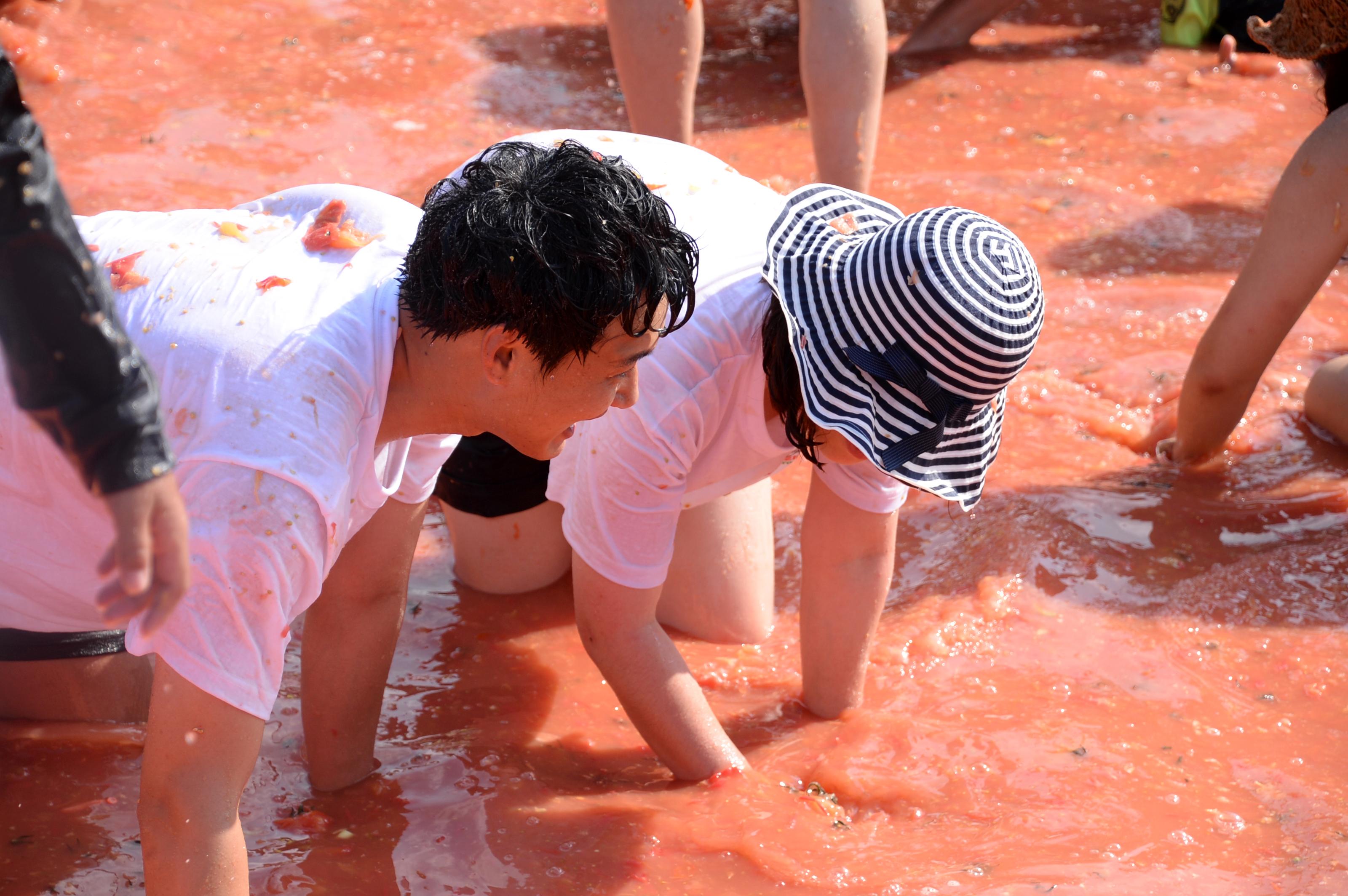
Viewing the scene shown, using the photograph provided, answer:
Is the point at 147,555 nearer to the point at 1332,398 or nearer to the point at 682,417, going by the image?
the point at 682,417

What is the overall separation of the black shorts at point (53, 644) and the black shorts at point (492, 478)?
64 centimetres

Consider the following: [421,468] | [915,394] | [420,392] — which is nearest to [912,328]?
[915,394]

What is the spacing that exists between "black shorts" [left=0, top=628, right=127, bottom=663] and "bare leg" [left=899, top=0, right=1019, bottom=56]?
158 inches

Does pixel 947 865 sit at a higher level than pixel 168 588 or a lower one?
lower

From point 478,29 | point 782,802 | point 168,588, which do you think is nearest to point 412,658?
point 782,802

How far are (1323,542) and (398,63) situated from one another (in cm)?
348

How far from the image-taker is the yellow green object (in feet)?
16.0

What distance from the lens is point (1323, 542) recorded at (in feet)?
8.00

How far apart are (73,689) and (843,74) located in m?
2.03

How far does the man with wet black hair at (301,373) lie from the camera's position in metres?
1.15

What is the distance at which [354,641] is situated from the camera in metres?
1.81

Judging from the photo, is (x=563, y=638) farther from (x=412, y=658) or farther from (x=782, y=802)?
(x=782, y=802)

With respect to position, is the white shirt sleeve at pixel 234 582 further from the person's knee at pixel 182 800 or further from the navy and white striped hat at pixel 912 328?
the navy and white striped hat at pixel 912 328

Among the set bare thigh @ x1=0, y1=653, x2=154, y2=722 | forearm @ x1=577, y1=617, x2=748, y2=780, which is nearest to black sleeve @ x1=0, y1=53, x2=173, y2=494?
forearm @ x1=577, y1=617, x2=748, y2=780
